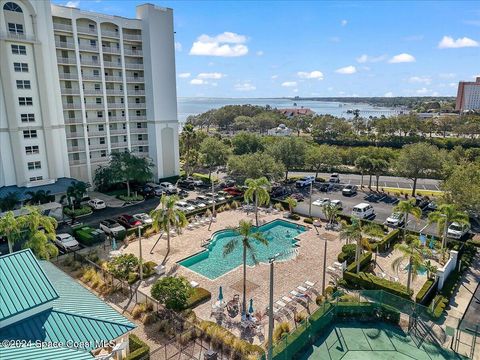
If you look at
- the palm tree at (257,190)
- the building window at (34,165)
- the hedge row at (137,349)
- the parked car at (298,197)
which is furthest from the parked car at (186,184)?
the hedge row at (137,349)

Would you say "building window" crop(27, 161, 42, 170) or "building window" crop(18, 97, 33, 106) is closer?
"building window" crop(18, 97, 33, 106)

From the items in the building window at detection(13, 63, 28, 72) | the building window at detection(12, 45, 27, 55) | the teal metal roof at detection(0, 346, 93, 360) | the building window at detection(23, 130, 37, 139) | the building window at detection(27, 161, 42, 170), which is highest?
the building window at detection(12, 45, 27, 55)

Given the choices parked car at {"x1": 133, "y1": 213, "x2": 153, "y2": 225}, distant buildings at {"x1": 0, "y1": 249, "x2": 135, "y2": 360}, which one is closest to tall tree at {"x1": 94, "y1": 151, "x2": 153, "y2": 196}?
parked car at {"x1": 133, "y1": 213, "x2": 153, "y2": 225}

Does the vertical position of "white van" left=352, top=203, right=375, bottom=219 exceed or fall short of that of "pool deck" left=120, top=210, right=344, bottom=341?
it exceeds it

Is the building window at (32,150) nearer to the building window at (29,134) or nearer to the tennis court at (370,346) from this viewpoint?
the building window at (29,134)

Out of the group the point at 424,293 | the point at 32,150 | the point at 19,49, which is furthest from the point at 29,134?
the point at 424,293

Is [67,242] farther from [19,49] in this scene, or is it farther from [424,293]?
[424,293]

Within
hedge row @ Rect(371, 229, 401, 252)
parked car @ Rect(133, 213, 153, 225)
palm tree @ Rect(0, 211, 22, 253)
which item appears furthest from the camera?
parked car @ Rect(133, 213, 153, 225)

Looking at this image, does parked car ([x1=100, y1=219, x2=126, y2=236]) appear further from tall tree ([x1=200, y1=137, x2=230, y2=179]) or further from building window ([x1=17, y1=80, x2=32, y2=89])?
tall tree ([x1=200, y1=137, x2=230, y2=179])
